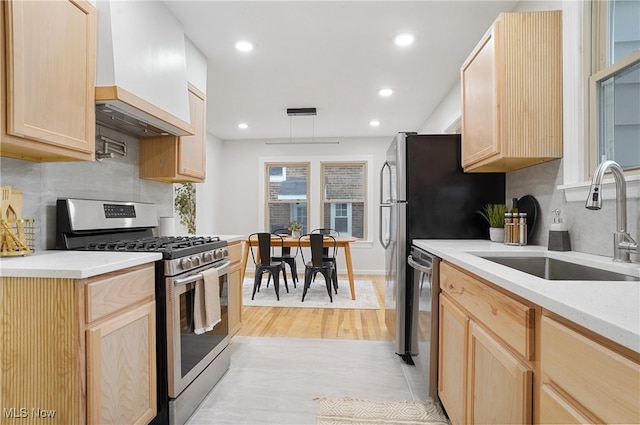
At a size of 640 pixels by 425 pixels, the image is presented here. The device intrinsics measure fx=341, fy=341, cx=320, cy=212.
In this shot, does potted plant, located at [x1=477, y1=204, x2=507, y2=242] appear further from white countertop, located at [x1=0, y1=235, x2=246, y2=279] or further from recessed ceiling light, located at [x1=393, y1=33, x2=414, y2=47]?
white countertop, located at [x1=0, y1=235, x2=246, y2=279]

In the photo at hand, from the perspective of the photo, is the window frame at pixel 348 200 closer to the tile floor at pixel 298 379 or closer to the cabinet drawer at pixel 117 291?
the tile floor at pixel 298 379

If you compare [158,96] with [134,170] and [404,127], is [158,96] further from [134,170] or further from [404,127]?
[404,127]

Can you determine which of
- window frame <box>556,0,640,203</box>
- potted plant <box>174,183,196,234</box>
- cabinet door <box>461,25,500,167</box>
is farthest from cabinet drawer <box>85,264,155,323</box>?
potted plant <box>174,183,196,234</box>

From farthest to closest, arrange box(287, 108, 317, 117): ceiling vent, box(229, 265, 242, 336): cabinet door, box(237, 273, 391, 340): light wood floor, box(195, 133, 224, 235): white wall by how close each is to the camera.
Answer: box(195, 133, 224, 235): white wall, box(287, 108, 317, 117): ceiling vent, box(237, 273, 391, 340): light wood floor, box(229, 265, 242, 336): cabinet door

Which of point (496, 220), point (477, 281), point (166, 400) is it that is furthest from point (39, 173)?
point (496, 220)

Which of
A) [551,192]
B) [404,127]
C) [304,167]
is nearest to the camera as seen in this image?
[551,192]

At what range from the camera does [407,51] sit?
2973 mm

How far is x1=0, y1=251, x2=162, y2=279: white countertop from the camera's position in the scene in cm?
122

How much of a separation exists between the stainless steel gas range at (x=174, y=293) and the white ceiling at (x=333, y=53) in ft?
4.89

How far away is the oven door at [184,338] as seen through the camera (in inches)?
67.9

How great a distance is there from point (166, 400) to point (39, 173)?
1345 mm

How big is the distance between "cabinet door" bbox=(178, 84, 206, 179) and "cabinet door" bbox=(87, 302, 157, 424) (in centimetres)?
137

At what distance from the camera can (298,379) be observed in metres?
2.34

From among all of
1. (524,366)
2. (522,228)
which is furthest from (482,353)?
(522,228)
